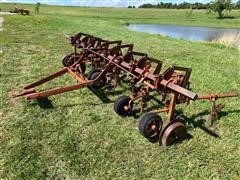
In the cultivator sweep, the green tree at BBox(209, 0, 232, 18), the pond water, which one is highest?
the cultivator sweep

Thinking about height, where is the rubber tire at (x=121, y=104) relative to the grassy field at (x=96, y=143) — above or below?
above

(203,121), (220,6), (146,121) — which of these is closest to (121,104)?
(146,121)

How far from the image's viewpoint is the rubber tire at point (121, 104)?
738 centimetres

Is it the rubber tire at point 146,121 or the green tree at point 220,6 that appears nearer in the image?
the rubber tire at point 146,121

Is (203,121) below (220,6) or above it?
above

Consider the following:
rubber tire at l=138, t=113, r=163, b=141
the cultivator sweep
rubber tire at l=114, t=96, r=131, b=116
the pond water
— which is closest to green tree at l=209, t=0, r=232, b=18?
the pond water

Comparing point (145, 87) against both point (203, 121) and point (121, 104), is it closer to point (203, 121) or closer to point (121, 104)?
point (121, 104)

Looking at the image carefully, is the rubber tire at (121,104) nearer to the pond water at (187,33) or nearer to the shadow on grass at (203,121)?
the shadow on grass at (203,121)

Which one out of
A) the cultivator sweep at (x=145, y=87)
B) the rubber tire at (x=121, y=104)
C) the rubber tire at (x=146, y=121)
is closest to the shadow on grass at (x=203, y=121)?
the cultivator sweep at (x=145, y=87)

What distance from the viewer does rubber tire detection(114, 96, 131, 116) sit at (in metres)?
7.38

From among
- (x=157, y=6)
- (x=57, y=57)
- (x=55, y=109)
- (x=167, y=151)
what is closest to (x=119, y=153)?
(x=167, y=151)

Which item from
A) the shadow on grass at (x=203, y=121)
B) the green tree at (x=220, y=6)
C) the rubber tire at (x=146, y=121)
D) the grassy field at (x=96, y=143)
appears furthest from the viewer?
the green tree at (x=220, y=6)

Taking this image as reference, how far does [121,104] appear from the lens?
7.39 metres

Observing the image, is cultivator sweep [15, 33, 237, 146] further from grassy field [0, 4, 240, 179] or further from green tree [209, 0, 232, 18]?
green tree [209, 0, 232, 18]
